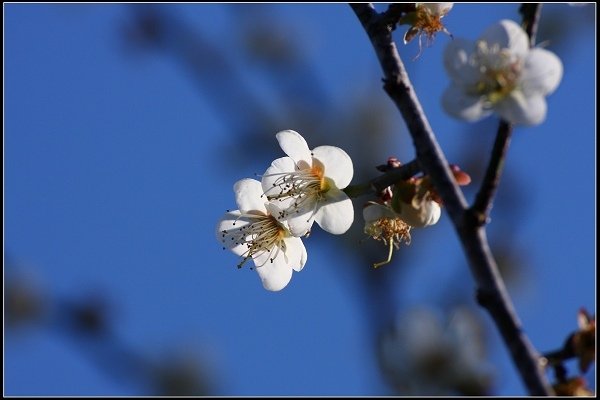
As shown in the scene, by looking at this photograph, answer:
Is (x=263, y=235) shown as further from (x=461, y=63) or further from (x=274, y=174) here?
(x=461, y=63)

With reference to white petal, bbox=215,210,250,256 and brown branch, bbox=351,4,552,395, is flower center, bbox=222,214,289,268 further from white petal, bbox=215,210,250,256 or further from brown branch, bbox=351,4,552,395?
brown branch, bbox=351,4,552,395

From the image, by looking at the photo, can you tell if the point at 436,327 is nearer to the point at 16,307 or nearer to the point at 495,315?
the point at 495,315

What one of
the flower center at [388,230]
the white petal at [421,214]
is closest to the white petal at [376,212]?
the flower center at [388,230]

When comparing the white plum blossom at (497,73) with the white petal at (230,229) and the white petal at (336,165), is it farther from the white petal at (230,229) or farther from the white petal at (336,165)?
the white petal at (230,229)

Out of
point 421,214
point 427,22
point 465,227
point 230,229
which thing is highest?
point 427,22

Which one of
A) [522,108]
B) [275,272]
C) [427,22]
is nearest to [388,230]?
[275,272]
